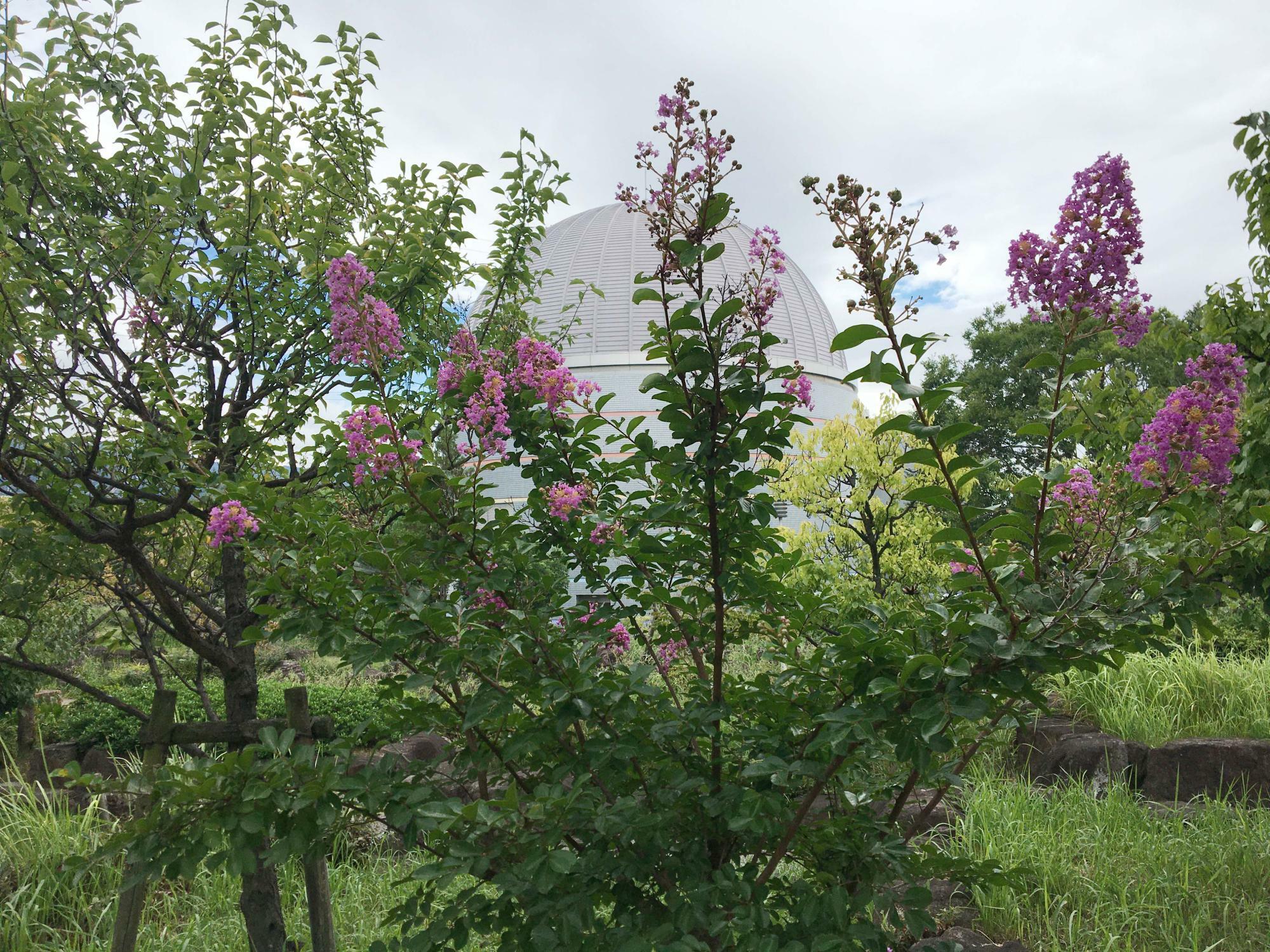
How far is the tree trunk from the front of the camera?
132 inches

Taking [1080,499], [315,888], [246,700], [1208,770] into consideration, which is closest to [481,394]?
[1080,499]

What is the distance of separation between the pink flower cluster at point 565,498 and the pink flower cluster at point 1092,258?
3.78ft

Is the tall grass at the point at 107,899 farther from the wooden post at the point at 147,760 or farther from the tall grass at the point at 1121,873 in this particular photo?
the tall grass at the point at 1121,873

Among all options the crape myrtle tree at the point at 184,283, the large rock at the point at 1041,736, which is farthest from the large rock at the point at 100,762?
the large rock at the point at 1041,736

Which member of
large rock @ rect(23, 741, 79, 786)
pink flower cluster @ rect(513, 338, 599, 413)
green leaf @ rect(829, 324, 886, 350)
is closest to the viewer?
green leaf @ rect(829, 324, 886, 350)

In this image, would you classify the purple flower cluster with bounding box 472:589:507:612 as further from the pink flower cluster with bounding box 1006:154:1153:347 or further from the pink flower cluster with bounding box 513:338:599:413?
the pink flower cluster with bounding box 1006:154:1153:347

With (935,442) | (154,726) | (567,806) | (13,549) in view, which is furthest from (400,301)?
(935,442)

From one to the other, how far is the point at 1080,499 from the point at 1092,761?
17.5 feet

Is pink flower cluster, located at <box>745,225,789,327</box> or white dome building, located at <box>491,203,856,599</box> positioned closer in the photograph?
pink flower cluster, located at <box>745,225,789,327</box>

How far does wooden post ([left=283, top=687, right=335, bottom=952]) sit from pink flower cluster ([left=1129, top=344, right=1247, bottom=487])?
285cm

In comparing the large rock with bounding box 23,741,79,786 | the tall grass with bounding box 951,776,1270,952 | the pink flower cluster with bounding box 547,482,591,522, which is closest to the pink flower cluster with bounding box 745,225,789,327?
the pink flower cluster with bounding box 547,482,591,522

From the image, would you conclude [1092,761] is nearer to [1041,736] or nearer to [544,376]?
[1041,736]

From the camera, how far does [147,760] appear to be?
10.6ft

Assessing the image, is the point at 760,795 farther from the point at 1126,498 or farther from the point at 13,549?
the point at 13,549
